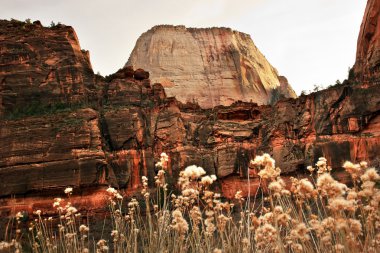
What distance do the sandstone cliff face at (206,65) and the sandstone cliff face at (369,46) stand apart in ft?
133

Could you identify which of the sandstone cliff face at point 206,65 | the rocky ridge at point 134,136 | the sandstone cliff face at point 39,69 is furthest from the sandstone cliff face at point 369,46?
the sandstone cliff face at point 206,65

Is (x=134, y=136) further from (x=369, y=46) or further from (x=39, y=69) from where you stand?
(x=369, y=46)

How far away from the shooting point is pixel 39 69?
124 feet

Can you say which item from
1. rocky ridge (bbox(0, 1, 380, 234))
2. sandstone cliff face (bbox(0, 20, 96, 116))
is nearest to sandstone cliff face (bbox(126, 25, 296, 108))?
rocky ridge (bbox(0, 1, 380, 234))

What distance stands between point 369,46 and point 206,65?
4988 cm

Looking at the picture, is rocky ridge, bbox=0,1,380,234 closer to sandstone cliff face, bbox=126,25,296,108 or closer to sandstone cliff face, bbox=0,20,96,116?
sandstone cliff face, bbox=0,20,96,116

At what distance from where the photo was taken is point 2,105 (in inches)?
1452

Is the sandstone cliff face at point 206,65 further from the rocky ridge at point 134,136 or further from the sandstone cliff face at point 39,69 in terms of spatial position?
the sandstone cliff face at point 39,69

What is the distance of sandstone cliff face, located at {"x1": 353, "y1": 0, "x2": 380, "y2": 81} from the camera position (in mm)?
36094

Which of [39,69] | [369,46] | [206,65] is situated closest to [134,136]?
[39,69]

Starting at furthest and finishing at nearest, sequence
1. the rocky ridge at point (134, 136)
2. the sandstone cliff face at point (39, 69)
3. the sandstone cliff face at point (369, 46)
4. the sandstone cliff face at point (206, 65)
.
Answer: the sandstone cliff face at point (206, 65) < the sandstone cliff face at point (39, 69) < the sandstone cliff face at point (369, 46) < the rocky ridge at point (134, 136)

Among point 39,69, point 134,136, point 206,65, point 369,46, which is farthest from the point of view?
point 206,65

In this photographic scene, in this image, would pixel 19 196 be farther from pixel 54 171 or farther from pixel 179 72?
pixel 179 72

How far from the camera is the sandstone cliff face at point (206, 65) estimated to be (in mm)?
80562
